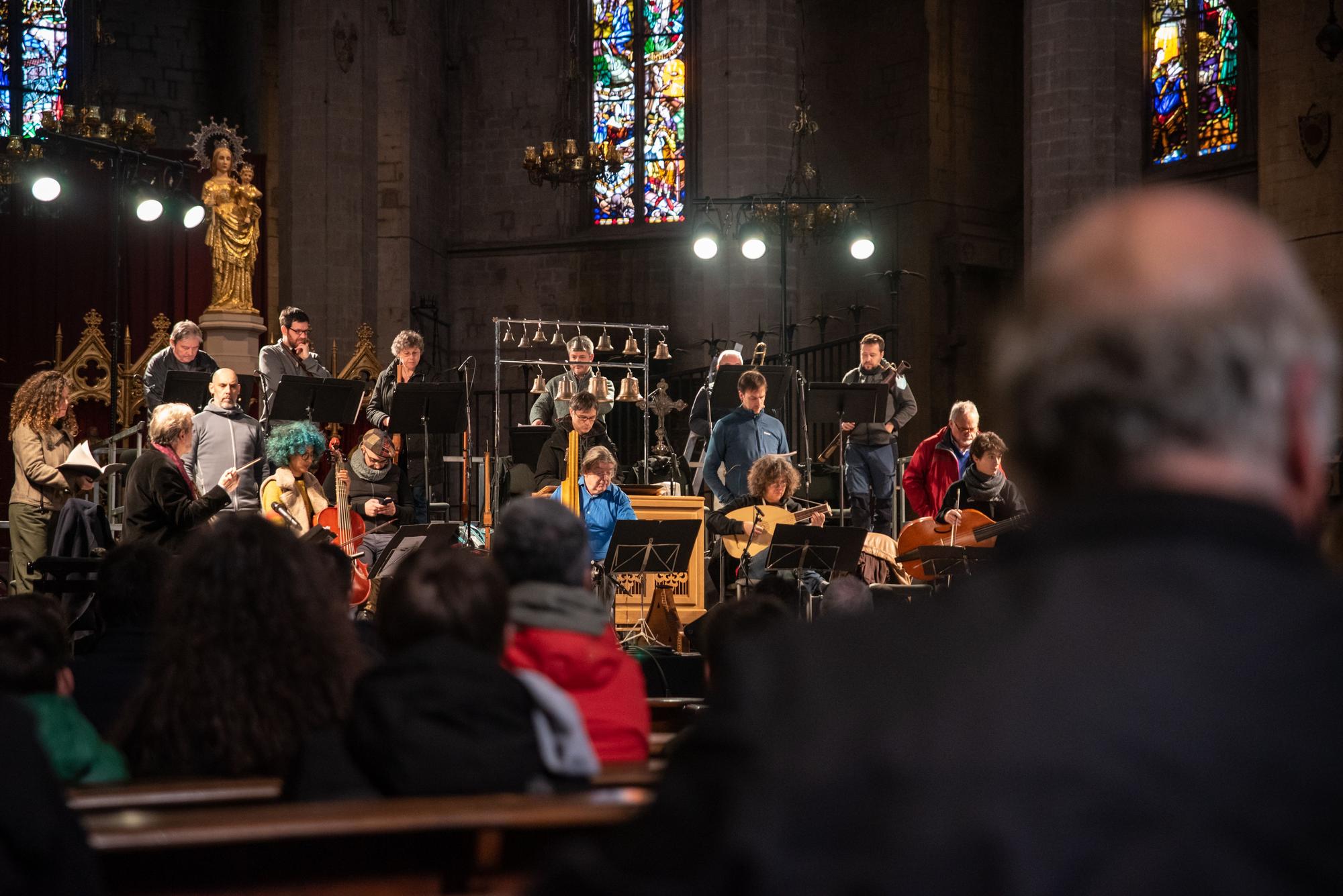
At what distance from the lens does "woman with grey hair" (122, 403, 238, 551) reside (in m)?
8.46

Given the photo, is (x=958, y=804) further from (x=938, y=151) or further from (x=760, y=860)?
(x=938, y=151)

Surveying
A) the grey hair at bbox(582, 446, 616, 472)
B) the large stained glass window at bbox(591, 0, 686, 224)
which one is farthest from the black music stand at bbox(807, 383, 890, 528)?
the large stained glass window at bbox(591, 0, 686, 224)

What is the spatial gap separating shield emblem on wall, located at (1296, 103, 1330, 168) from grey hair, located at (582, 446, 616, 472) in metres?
8.24

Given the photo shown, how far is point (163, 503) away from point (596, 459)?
2.84 meters

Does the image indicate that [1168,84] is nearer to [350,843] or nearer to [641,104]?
[641,104]

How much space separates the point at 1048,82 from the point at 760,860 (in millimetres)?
15342

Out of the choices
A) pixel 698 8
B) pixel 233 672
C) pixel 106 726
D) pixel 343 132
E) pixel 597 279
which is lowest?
pixel 106 726

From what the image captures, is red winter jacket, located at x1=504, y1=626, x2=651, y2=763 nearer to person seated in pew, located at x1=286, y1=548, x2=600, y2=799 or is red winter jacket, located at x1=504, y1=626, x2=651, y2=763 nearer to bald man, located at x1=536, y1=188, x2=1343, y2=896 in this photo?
person seated in pew, located at x1=286, y1=548, x2=600, y2=799

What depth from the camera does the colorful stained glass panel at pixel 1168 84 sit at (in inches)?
750

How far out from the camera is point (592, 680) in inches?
136

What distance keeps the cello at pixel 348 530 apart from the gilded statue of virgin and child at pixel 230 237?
17.2 ft

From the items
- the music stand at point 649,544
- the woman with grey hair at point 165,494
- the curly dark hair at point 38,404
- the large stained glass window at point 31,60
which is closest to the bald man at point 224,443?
the curly dark hair at point 38,404

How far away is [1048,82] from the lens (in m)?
15.4

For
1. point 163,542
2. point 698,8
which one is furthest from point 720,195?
point 163,542
